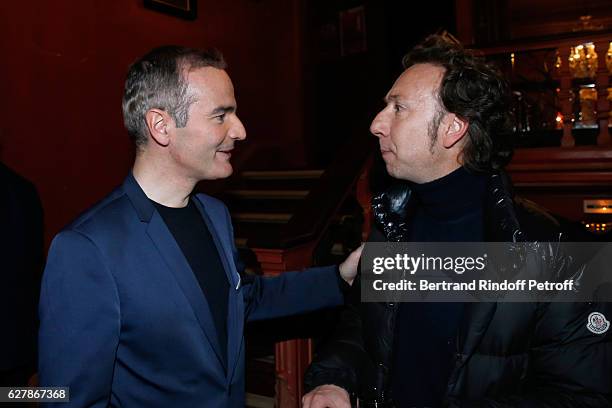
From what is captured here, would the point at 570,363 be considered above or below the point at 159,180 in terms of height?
below

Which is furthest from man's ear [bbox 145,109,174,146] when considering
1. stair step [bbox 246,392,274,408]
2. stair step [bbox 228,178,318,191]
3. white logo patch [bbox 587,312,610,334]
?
stair step [bbox 228,178,318,191]

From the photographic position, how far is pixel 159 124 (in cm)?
148

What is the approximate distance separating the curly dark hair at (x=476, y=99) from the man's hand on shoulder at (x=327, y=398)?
0.83m

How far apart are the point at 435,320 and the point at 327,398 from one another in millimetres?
405

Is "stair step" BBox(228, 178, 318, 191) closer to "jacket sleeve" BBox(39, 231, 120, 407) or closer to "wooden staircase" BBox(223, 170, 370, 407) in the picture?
"wooden staircase" BBox(223, 170, 370, 407)

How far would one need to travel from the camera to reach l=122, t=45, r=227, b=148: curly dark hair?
1.48m

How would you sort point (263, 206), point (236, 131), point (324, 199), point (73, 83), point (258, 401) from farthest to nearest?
1. point (263, 206)
2. point (73, 83)
3. point (258, 401)
4. point (324, 199)
5. point (236, 131)

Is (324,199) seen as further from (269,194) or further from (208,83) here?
(269,194)

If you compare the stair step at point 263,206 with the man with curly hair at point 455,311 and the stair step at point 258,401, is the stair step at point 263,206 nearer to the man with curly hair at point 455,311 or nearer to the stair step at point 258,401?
the stair step at point 258,401

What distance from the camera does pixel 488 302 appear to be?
1.35 metres

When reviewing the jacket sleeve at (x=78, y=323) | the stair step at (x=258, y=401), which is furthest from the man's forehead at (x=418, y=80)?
the stair step at (x=258, y=401)

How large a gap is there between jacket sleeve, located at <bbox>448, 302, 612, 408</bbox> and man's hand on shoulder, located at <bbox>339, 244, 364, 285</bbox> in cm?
64

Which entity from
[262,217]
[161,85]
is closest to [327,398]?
[161,85]

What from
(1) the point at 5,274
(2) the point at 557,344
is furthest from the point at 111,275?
(1) the point at 5,274
